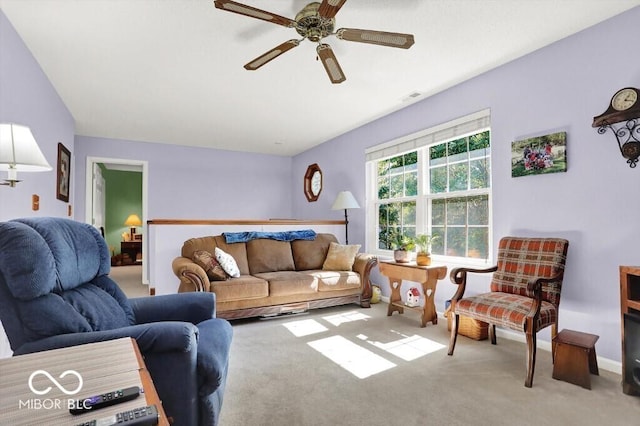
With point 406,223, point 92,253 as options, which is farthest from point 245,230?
point 92,253

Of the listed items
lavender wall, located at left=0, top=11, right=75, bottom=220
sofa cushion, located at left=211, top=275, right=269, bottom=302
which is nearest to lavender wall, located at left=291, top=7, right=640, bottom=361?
sofa cushion, located at left=211, top=275, right=269, bottom=302

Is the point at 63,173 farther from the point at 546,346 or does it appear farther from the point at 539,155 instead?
the point at 546,346

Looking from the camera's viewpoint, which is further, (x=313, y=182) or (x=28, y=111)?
(x=313, y=182)

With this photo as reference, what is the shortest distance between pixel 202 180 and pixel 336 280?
12.3 feet

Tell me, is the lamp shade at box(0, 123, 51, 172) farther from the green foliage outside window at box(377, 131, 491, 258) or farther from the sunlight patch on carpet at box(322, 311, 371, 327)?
the green foliage outside window at box(377, 131, 491, 258)

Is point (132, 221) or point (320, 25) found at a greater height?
point (320, 25)

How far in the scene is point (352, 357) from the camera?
268 centimetres

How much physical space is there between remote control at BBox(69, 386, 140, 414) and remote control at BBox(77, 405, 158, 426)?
0.06 m

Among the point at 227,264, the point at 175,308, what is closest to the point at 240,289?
the point at 227,264

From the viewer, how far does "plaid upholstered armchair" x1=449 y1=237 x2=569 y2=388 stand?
229cm

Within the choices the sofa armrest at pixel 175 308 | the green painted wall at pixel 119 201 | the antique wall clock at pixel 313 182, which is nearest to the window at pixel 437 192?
the antique wall clock at pixel 313 182

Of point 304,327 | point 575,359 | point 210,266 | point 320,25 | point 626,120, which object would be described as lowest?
point 304,327

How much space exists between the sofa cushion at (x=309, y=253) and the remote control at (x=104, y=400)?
146 inches

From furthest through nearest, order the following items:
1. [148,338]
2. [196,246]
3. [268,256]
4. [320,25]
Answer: [268,256]
[196,246]
[320,25]
[148,338]
